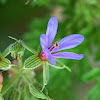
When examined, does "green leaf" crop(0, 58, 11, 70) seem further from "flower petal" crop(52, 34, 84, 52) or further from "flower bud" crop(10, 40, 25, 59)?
"flower petal" crop(52, 34, 84, 52)

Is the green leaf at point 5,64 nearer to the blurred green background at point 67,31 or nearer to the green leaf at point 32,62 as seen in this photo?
the green leaf at point 32,62

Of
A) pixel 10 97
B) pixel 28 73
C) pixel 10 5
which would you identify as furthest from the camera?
pixel 10 5

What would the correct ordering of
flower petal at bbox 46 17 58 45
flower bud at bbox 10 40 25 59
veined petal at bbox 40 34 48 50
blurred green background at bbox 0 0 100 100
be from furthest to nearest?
1. blurred green background at bbox 0 0 100 100
2. flower bud at bbox 10 40 25 59
3. flower petal at bbox 46 17 58 45
4. veined petal at bbox 40 34 48 50

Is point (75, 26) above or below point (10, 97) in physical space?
above

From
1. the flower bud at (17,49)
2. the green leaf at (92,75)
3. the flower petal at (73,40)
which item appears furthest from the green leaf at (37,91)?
the green leaf at (92,75)

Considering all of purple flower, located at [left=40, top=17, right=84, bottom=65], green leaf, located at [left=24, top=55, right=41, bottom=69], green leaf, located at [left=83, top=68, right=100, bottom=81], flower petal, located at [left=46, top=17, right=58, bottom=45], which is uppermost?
flower petal, located at [left=46, top=17, right=58, bottom=45]

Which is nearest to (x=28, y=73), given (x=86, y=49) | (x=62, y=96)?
(x=86, y=49)

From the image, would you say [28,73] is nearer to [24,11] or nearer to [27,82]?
[27,82]

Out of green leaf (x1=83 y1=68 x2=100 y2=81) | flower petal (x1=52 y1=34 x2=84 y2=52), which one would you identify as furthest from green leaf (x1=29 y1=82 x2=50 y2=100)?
green leaf (x1=83 y1=68 x2=100 y2=81)
